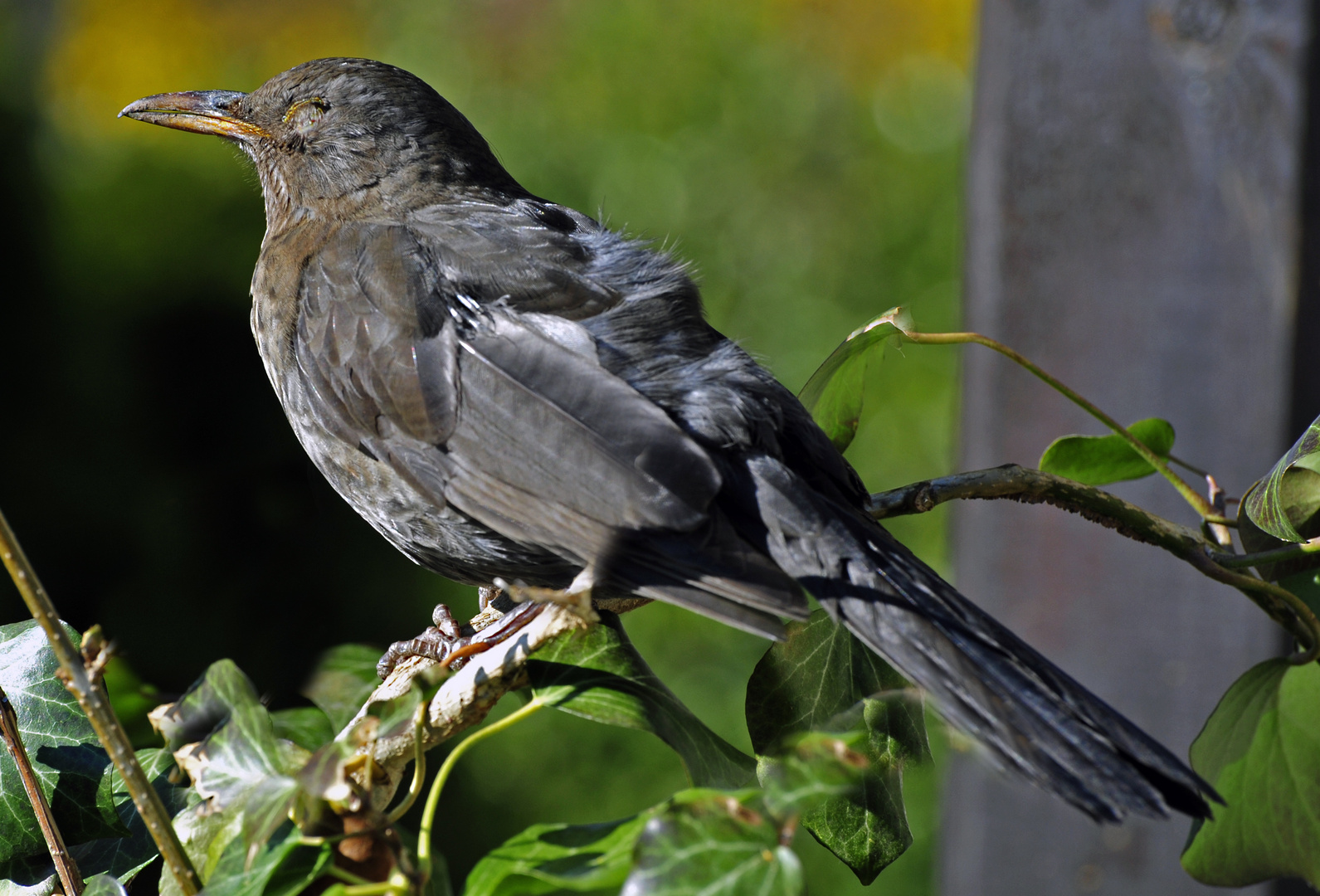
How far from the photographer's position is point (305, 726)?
1316 mm

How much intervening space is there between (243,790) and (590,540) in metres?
0.63

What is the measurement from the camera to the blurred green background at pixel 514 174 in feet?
11.9

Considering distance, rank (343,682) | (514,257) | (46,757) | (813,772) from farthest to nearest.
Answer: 1. (514,257)
2. (343,682)
3. (46,757)
4. (813,772)

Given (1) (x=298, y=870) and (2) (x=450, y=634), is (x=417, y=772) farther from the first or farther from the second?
(2) (x=450, y=634)

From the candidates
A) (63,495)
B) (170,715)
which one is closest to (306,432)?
(170,715)

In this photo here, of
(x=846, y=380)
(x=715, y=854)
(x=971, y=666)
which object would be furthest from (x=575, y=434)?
(x=715, y=854)

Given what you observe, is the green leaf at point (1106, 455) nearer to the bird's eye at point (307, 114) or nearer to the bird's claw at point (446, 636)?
the bird's claw at point (446, 636)

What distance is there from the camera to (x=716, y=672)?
4246 mm

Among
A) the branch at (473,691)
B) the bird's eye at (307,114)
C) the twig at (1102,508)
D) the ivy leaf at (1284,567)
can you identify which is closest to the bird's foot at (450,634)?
the branch at (473,691)

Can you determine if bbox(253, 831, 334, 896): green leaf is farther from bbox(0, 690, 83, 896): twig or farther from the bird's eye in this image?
the bird's eye

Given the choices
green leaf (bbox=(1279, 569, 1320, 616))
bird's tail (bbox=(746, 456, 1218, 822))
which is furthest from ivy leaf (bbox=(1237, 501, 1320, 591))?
bird's tail (bbox=(746, 456, 1218, 822))

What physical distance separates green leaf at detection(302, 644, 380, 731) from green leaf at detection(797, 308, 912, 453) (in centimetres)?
75

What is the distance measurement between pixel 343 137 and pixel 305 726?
1.31m

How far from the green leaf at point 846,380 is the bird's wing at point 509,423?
0.23 meters
